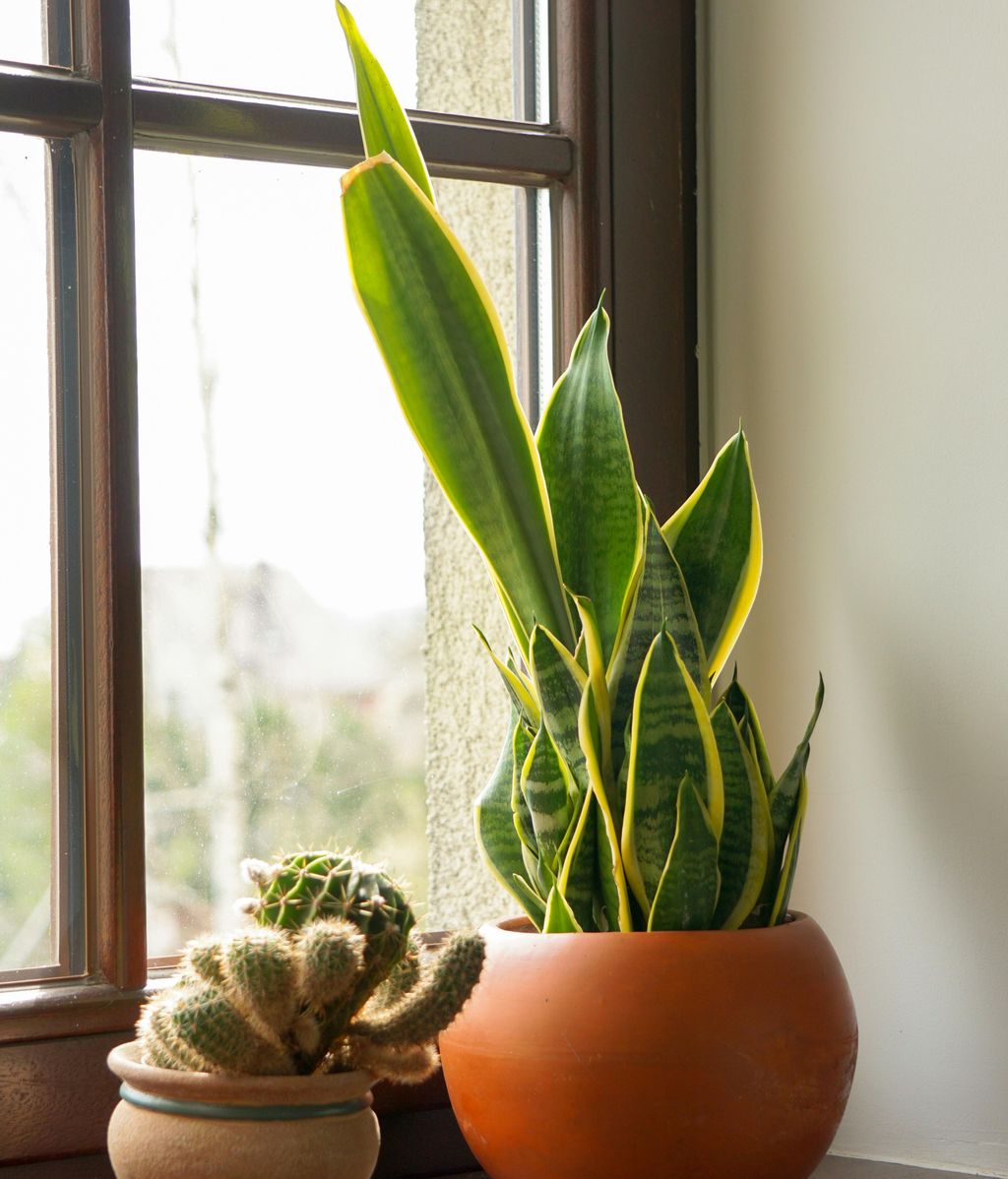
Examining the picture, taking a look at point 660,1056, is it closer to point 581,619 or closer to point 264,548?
point 581,619

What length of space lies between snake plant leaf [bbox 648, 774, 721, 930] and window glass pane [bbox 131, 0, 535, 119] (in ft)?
2.15

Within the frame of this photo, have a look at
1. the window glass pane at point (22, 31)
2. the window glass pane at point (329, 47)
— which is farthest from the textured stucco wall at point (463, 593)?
the window glass pane at point (22, 31)

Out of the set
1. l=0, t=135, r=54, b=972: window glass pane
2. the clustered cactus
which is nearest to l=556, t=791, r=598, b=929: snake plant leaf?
the clustered cactus

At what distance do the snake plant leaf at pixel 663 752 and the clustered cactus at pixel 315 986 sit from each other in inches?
5.1

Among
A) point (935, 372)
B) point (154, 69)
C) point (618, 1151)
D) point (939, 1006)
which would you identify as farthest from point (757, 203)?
point (618, 1151)

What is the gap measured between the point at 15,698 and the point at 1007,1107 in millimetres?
756

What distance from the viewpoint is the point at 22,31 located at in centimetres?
98

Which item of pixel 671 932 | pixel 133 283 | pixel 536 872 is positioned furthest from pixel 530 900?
pixel 133 283

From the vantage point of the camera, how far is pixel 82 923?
3.12 ft

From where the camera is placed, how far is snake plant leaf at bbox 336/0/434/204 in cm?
90

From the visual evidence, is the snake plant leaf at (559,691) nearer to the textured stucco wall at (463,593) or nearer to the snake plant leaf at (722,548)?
the snake plant leaf at (722,548)

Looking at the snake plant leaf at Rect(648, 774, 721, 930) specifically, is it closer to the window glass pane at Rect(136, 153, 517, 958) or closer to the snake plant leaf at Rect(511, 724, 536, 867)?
the snake plant leaf at Rect(511, 724, 536, 867)

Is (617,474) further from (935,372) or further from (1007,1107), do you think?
(1007,1107)

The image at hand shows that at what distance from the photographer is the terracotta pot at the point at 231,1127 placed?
69 cm
